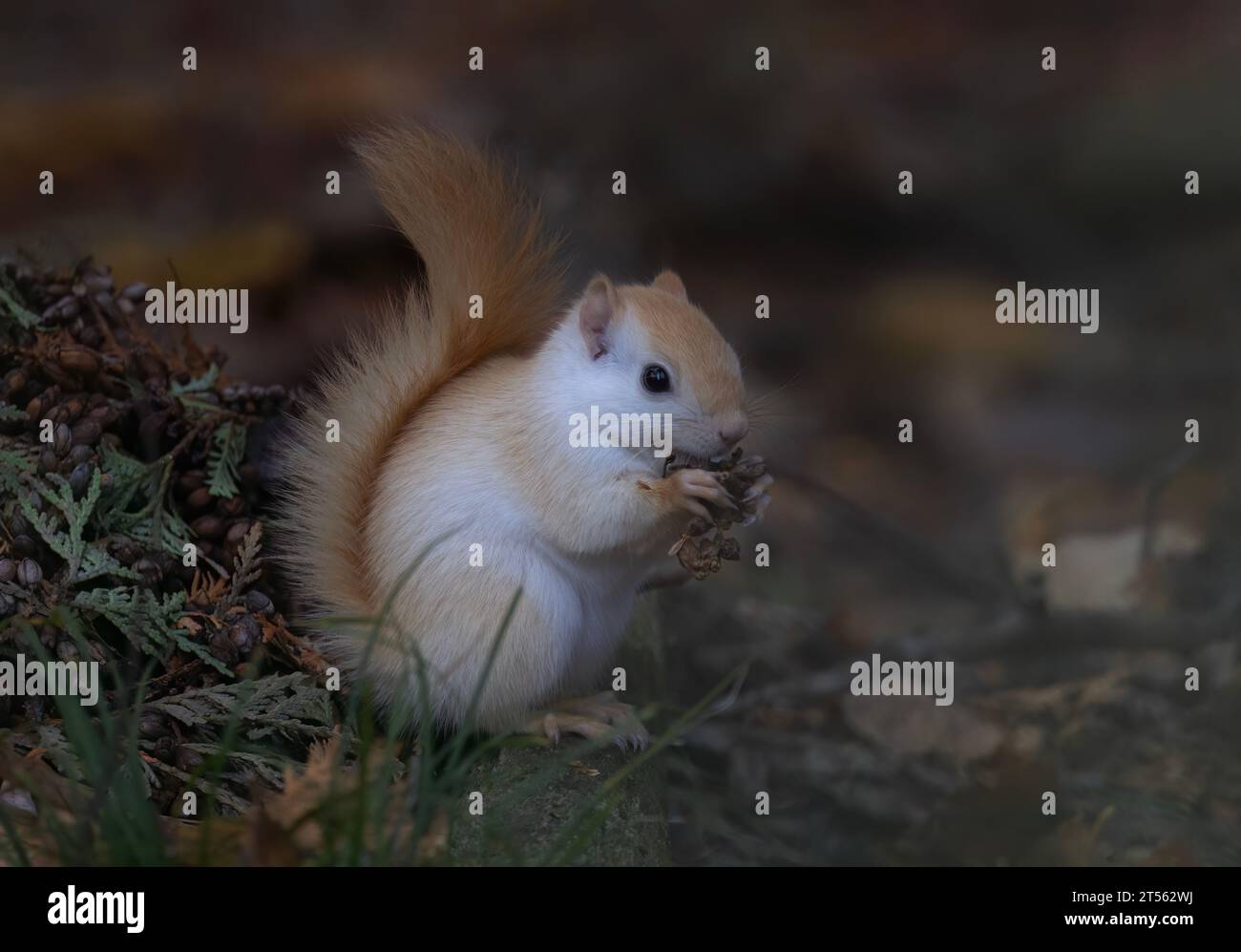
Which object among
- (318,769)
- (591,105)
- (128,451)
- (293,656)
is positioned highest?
(591,105)

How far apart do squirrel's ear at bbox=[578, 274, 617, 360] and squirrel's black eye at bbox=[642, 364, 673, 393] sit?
53 millimetres

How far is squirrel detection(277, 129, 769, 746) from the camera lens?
1151mm

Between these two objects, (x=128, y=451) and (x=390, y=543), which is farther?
(x=128, y=451)

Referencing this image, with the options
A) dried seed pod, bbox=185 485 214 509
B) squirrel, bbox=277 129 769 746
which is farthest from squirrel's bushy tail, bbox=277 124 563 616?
dried seed pod, bbox=185 485 214 509

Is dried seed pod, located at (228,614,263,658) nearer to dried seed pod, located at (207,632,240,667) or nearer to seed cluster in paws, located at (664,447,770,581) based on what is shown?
dried seed pod, located at (207,632,240,667)

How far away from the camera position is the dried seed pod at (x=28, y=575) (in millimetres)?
1219

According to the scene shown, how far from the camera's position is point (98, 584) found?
128cm

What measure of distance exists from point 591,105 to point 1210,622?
50.0 inches

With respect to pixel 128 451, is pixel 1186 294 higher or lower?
higher

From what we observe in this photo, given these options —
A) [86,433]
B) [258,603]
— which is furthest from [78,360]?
[258,603]

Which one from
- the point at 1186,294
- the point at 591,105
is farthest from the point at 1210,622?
the point at 591,105

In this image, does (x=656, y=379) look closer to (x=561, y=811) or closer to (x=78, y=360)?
(x=561, y=811)
